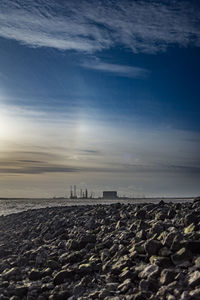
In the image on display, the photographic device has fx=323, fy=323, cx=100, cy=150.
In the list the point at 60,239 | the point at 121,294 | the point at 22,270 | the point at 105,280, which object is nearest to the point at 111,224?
the point at 60,239

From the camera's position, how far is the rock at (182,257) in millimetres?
9348

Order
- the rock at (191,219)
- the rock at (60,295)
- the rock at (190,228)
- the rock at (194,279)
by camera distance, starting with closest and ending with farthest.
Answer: the rock at (194,279) → the rock at (60,295) → the rock at (190,228) → the rock at (191,219)

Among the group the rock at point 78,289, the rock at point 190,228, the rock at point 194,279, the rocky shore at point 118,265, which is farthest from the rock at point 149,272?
the rock at point 190,228

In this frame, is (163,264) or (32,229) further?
(32,229)

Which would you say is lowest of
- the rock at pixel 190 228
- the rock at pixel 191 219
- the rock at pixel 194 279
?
the rock at pixel 194 279

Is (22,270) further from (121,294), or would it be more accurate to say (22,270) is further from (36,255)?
(121,294)

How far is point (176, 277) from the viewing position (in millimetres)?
8562

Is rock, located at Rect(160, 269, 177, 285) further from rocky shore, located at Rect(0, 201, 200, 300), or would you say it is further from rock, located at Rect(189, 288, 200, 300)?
rock, located at Rect(189, 288, 200, 300)

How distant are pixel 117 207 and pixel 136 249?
11357mm

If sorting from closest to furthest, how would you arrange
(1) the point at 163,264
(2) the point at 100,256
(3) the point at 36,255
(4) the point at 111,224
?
(1) the point at 163,264
(2) the point at 100,256
(3) the point at 36,255
(4) the point at 111,224

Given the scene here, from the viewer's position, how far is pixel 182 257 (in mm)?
9391

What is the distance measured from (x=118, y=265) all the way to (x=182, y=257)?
2.25 metres

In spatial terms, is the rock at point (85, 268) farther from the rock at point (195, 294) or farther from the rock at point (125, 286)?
the rock at point (195, 294)

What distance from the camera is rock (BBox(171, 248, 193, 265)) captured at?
935 cm
